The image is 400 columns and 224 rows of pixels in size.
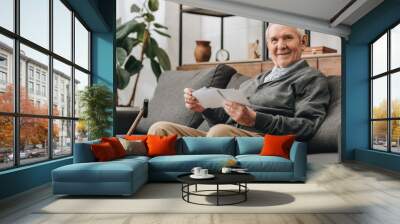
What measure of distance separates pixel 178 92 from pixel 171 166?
8.79ft

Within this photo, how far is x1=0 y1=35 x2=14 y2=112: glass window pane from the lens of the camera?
14.6 feet

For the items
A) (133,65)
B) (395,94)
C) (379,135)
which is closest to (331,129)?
(379,135)

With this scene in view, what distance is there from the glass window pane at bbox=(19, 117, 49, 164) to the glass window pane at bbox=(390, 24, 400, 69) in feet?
19.3

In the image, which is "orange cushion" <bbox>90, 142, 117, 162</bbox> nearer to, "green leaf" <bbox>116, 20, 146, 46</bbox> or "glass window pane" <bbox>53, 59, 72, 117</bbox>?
"glass window pane" <bbox>53, 59, 72, 117</bbox>

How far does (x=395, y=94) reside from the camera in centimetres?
726

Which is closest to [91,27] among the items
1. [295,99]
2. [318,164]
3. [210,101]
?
[210,101]

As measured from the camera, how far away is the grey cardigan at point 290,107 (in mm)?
7555

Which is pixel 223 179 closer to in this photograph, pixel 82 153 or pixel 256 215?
pixel 256 215

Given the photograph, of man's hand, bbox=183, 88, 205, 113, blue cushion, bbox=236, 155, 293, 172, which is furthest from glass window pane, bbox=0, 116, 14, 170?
man's hand, bbox=183, 88, 205, 113

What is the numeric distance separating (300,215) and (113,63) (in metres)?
5.17

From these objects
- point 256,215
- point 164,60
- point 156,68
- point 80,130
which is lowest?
point 256,215

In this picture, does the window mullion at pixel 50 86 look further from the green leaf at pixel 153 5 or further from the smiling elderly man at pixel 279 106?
the green leaf at pixel 153 5

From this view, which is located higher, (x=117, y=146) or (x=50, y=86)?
(x=50, y=86)

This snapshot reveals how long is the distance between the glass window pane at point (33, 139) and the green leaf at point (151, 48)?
314cm
